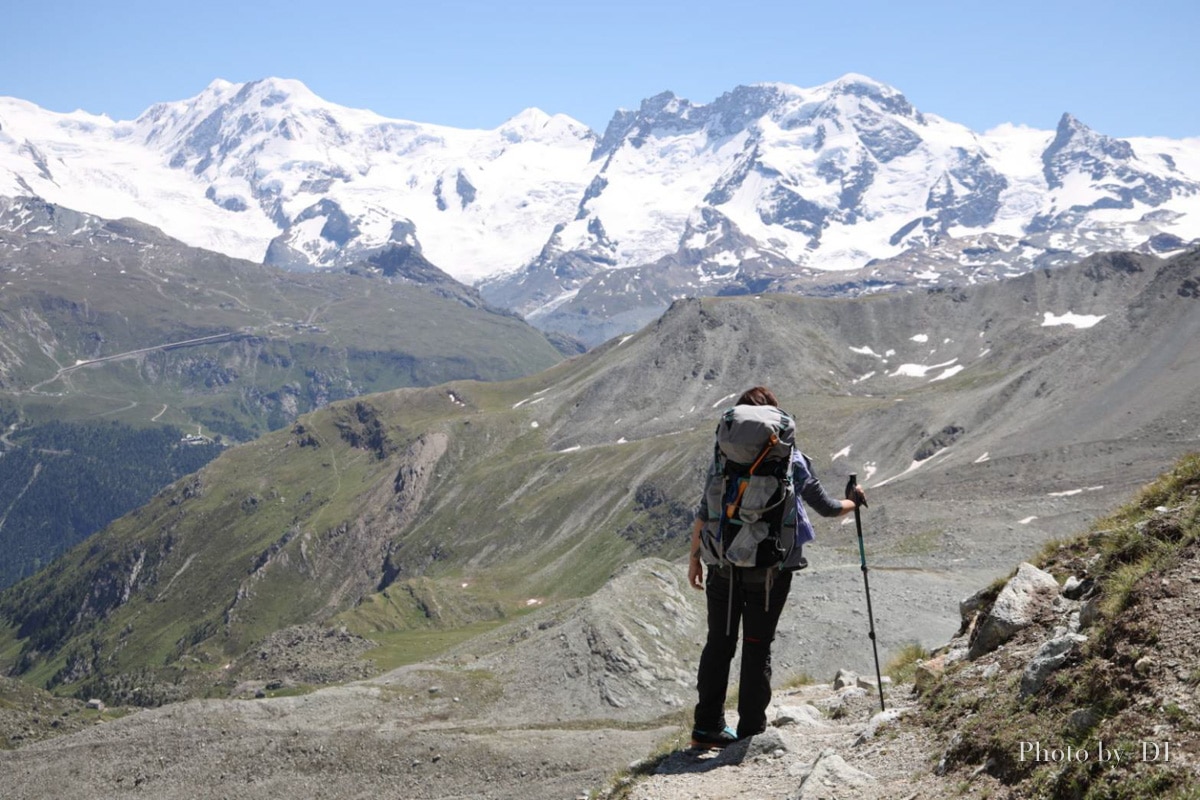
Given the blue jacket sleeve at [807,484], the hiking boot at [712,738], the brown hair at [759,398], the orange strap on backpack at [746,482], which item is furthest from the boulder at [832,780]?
the brown hair at [759,398]

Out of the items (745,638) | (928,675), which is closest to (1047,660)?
(928,675)

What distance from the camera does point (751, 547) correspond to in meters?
15.4

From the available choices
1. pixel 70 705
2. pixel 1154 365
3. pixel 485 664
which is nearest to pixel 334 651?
pixel 70 705

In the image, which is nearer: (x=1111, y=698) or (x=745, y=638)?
(x=1111, y=698)

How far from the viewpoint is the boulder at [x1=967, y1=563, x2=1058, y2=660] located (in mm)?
17641

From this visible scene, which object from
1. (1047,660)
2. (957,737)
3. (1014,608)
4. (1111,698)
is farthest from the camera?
(1014,608)

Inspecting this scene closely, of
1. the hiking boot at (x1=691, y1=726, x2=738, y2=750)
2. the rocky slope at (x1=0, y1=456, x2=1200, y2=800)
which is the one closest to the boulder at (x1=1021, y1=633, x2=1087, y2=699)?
the rocky slope at (x1=0, y1=456, x2=1200, y2=800)

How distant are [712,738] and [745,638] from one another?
73.1 inches

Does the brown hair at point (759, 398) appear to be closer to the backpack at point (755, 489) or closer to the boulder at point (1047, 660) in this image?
the backpack at point (755, 489)

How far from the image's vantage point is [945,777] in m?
13.6

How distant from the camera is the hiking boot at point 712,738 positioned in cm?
1673

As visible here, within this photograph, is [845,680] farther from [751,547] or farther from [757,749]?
[751,547]

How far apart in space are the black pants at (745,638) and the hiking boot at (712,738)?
8cm

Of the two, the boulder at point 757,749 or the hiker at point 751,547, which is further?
the boulder at point 757,749
